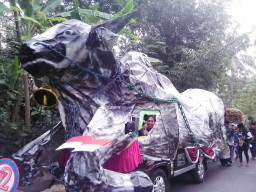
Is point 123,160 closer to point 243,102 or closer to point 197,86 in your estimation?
point 197,86

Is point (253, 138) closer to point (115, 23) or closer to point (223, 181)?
point (223, 181)

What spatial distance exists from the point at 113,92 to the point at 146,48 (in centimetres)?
762

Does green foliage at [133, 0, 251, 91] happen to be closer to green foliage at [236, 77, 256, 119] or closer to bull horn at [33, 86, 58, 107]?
bull horn at [33, 86, 58, 107]

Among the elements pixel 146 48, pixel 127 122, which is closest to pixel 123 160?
pixel 127 122

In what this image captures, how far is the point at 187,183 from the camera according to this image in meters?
7.23

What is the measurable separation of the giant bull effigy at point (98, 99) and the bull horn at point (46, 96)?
0.69ft

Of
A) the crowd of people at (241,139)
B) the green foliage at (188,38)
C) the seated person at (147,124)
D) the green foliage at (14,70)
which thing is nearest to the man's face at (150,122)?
the seated person at (147,124)

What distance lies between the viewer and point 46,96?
439cm

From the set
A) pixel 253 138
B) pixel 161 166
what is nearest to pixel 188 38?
pixel 253 138

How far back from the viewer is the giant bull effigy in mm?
3025

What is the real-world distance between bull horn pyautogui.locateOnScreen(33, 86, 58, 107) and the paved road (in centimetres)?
361

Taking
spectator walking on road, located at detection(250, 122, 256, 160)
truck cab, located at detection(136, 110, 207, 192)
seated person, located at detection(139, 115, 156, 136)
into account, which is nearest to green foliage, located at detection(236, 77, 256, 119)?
spectator walking on road, located at detection(250, 122, 256, 160)

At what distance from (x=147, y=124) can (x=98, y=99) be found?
0.91 m

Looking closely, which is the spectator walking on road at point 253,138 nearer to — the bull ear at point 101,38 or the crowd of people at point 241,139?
the crowd of people at point 241,139
